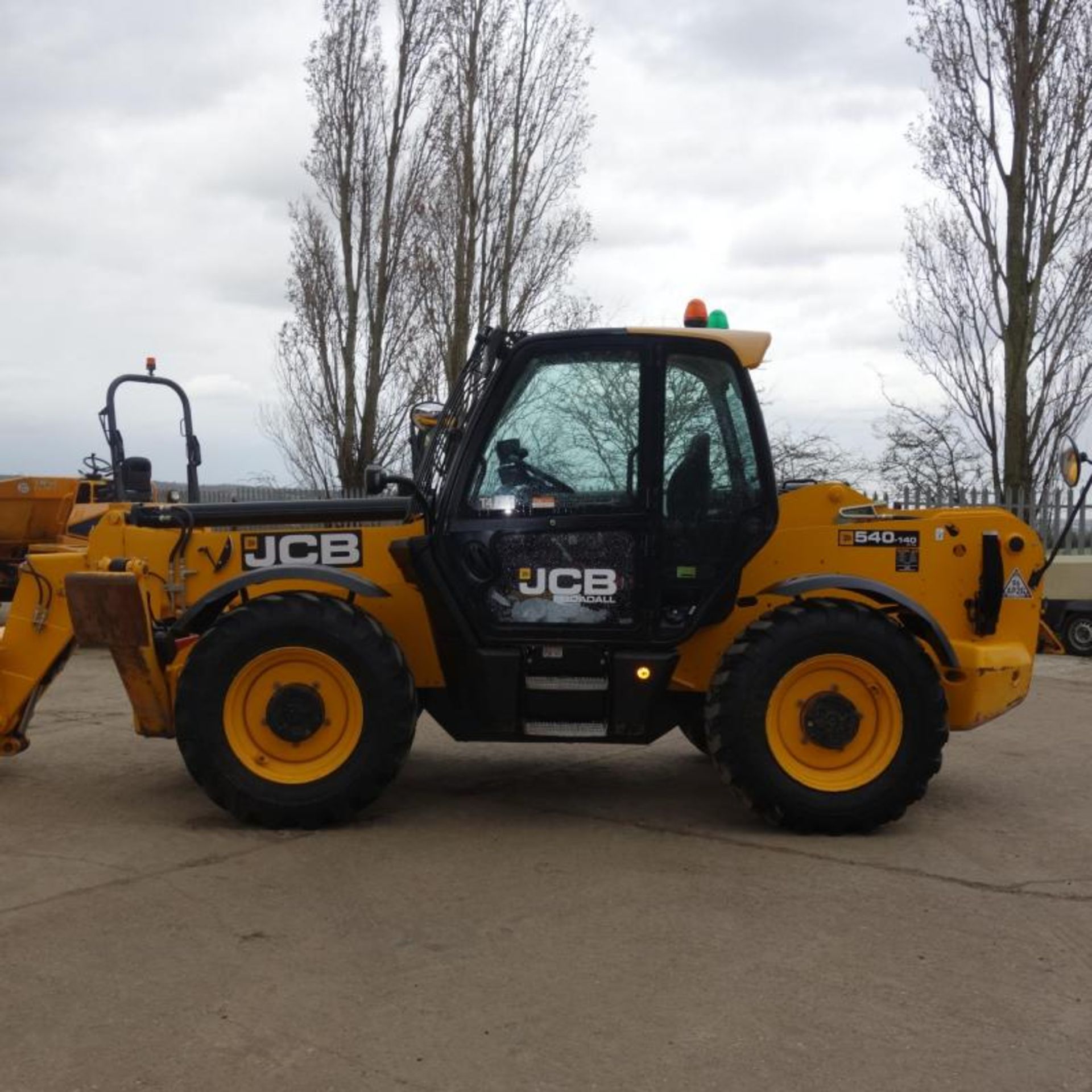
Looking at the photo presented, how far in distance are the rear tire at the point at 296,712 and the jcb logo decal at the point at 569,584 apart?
0.67 m

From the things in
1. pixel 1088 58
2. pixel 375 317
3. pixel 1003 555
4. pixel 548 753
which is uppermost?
pixel 1088 58

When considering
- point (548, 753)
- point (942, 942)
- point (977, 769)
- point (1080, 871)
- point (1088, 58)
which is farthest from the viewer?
point (1088, 58)

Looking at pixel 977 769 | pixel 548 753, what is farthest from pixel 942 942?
pixel 548 753

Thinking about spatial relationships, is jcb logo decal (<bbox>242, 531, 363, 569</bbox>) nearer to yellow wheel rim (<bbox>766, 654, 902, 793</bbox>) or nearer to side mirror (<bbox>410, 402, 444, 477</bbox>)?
side mirror (<bbox>410, 402, 444, 477</bbox>)

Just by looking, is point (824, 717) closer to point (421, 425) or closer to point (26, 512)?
point (421, 425)

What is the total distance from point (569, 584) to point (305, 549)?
132cm

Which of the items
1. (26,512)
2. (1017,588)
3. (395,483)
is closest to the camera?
(395,483)

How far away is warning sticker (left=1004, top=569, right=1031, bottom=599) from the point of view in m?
5.58

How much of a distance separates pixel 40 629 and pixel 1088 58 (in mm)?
A: 15195

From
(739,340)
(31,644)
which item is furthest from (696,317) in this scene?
(31,644)

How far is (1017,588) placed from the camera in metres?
5.59

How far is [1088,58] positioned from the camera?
15.5 meters

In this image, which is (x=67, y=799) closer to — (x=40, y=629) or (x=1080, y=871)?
(x=40, y=629)

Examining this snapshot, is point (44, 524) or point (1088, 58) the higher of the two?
point (1088, 58)
